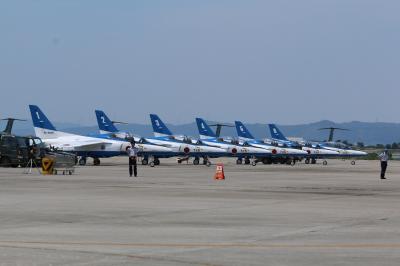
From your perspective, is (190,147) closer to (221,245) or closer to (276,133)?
(276,133)

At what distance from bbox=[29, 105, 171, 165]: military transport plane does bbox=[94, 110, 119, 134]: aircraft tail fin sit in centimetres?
320

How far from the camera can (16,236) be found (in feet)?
42.4

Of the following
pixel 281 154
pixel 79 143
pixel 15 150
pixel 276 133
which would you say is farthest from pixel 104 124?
pixel 276 133

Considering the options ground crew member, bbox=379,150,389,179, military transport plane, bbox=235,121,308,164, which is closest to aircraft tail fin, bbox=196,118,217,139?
military transport plane, bbox=235,121,308,164

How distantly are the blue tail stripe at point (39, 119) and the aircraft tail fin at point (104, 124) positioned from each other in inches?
183

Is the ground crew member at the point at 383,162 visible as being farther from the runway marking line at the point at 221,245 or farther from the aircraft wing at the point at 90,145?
the aircraft wing at the point at 90,145

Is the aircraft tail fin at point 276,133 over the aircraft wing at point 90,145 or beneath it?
over

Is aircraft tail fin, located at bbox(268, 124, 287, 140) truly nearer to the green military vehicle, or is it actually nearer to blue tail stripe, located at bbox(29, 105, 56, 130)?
blue tail stripe, located at bbox(29, 105, 56, 130)

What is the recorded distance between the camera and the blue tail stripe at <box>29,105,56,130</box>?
65750 millimetres

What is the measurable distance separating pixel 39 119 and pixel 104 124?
598cm

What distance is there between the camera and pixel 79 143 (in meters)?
64.8

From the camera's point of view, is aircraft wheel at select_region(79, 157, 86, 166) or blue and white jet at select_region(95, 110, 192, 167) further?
blue and white jet at select_region(95, 110, 192, 167)

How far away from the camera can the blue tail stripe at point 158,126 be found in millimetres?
77012

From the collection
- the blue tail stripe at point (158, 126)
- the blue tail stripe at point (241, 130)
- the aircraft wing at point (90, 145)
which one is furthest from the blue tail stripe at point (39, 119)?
the blue tail stripe at point (241, 130)
